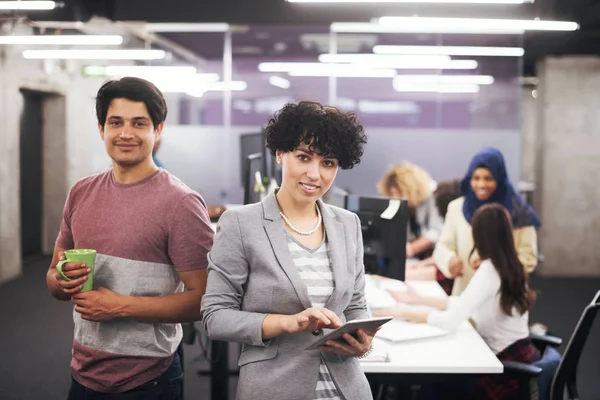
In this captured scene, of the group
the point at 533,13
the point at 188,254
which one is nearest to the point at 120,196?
the point at 188,254

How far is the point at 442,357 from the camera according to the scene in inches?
92.1

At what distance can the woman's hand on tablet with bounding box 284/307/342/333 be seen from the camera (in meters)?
1.42

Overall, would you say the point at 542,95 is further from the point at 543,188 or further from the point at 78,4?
the point at 78,4

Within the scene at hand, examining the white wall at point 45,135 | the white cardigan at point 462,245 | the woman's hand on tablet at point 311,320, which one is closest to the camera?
the woman's hand on tablet at point 311,320

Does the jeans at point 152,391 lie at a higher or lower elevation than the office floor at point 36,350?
higher

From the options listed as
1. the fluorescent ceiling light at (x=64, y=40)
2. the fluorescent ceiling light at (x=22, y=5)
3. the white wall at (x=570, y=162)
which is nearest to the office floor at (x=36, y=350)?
the fluorescent ceiling light at (x=64, y=40)

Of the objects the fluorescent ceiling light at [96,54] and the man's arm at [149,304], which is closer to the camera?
the man's arm at [149,304]

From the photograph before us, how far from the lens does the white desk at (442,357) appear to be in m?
2.24

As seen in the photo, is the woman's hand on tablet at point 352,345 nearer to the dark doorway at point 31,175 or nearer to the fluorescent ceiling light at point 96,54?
the dark doorway at point 31,175

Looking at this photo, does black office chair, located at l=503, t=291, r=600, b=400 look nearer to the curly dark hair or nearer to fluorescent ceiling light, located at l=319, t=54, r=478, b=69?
the curly dark hair

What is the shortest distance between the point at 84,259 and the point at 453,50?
23.4 ft

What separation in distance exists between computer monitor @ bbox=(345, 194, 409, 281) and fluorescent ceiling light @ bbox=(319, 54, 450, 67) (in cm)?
521

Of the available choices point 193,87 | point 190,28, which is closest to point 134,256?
point 190,28

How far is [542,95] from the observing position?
25.5 feet
